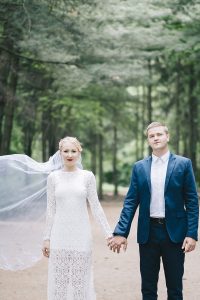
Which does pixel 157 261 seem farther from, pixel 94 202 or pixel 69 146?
pixel 69 146

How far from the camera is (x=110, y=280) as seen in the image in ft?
26.6

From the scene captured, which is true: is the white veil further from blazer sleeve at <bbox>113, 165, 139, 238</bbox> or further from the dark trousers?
the dark trousers

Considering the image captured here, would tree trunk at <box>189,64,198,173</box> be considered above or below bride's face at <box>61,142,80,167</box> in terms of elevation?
above

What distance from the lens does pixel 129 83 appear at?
20500 mm

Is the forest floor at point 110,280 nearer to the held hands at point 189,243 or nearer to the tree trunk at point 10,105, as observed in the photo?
the held hands at point 189,243

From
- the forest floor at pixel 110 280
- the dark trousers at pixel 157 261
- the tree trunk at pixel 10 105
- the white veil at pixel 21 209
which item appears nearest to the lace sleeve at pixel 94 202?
the dark trousers at pixel 157 261

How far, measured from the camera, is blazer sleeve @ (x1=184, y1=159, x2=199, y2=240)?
189 inches

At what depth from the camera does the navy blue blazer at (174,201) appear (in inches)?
190

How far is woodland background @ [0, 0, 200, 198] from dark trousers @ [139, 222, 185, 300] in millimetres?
6630

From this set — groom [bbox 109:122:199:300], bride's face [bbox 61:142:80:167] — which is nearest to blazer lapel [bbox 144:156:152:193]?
groom [bbox 109:122:199:300]

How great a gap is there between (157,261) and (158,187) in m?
0.69

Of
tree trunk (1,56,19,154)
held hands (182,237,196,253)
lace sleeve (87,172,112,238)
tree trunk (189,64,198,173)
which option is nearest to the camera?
held hands (182,237,196,253)

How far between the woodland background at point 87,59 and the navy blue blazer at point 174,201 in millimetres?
6308

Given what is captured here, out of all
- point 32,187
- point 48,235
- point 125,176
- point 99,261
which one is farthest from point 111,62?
point 125,176
